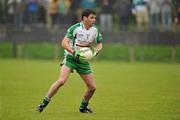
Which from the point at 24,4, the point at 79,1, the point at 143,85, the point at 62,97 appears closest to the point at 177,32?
the point at 79,1

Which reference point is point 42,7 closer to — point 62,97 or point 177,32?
point 177,32

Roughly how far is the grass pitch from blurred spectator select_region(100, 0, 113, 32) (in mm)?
2707

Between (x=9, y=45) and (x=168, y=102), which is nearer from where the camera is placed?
(x=168, y=102)

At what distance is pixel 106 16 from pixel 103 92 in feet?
48.6

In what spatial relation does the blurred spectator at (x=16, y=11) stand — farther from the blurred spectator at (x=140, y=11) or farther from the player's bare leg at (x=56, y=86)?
the player's bare leg at (x=56, y=86)

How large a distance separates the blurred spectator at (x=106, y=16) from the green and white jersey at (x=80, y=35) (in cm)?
1983

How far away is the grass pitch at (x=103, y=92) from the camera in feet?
48.5

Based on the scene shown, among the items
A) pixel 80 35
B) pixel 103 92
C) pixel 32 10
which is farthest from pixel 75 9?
pixel 80 35

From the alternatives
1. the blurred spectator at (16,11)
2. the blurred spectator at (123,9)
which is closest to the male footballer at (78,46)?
the blurred spectator at (123,9)

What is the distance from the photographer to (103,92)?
809 inches

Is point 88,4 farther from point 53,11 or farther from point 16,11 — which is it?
point 16,11

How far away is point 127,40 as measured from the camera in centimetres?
3581

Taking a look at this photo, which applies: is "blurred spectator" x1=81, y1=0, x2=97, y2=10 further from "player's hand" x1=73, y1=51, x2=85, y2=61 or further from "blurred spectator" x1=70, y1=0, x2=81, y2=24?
"player's hand" x1=73, y1=51, x2=85, y2=61

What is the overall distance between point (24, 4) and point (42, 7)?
98 cm
